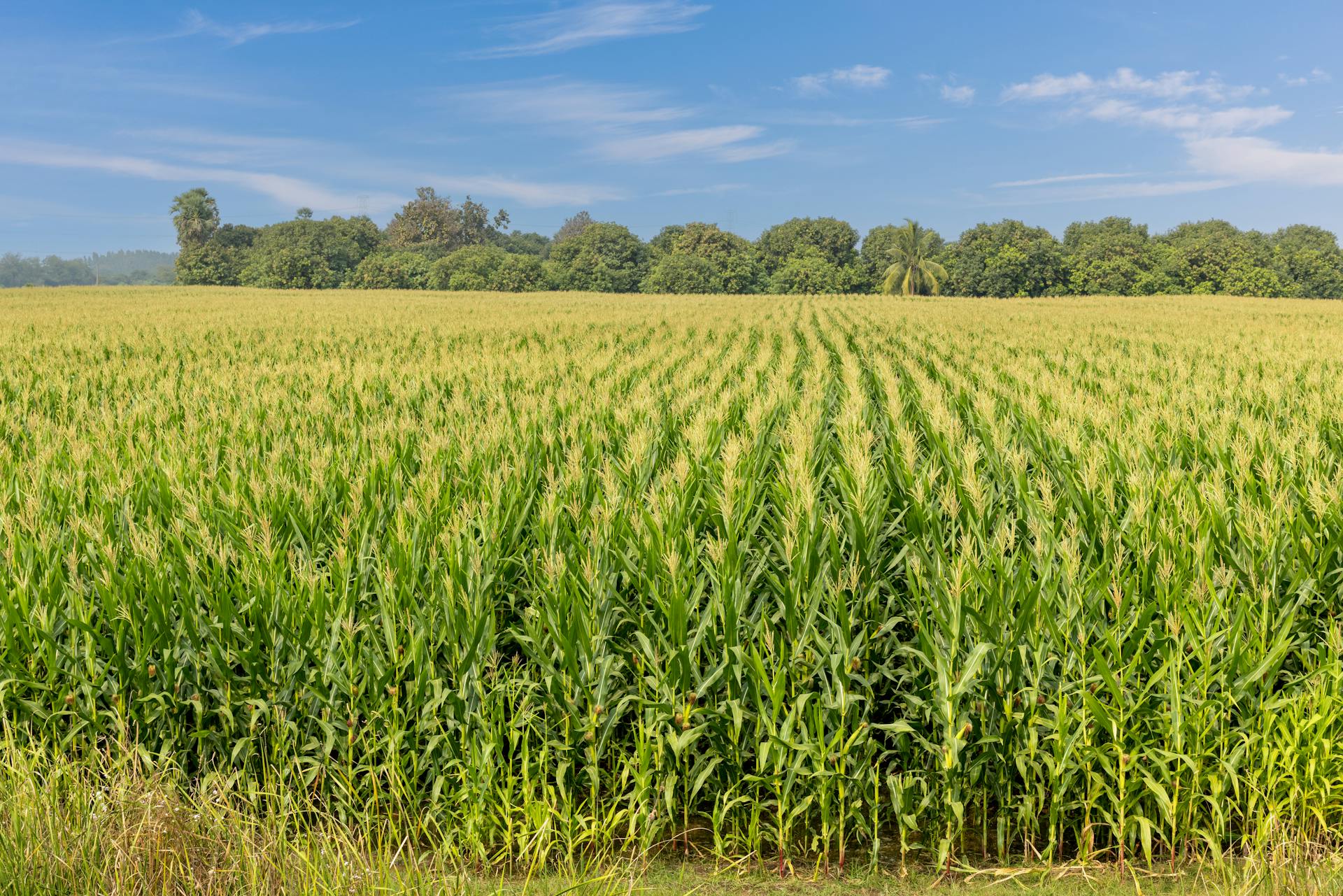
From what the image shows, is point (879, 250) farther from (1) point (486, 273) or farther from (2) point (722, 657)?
(2) point (722, 657)

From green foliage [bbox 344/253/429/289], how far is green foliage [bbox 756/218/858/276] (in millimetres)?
45310

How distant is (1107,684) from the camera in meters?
2.78

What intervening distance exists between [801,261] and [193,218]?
8378cm

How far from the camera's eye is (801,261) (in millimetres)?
93500

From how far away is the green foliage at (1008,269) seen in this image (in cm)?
8262

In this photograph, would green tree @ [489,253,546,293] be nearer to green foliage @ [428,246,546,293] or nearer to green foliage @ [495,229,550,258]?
green foliage @ [428,246,546,293]

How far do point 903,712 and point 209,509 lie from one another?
11.6 ft

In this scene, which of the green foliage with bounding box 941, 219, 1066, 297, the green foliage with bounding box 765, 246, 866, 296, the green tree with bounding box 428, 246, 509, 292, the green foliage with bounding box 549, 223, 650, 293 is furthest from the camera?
the green foliage with bounding box 549, 223, 650, 293

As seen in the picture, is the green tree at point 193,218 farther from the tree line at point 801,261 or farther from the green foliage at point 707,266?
the green foliage at point 707,266

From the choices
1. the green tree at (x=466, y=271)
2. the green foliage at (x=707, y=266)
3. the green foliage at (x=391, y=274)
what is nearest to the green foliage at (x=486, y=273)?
the green tree at (x=466, y=271)

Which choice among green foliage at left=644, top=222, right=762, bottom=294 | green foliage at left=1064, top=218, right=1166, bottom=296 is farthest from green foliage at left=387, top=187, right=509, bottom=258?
green foliage at left=1064, top=218, right=1166, bottom=296

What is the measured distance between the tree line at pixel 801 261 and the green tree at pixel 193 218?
192 mm

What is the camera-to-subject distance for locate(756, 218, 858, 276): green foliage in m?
108

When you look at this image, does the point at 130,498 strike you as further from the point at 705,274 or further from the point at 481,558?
the point at 705,274
